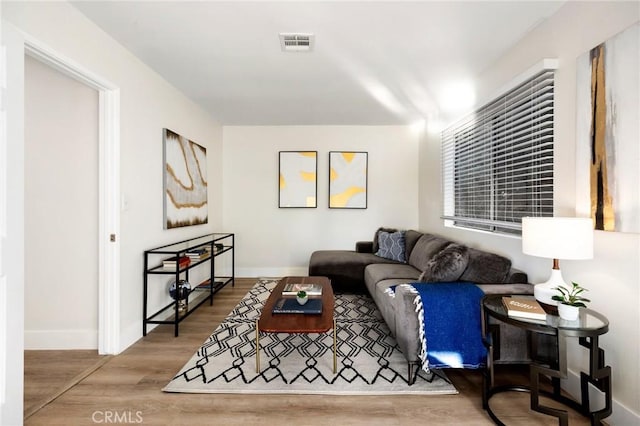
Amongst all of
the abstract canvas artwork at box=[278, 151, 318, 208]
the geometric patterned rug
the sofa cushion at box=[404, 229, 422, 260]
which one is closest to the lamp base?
the geometric patterned rug

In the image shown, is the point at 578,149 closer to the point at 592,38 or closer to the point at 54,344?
the point at 592,38

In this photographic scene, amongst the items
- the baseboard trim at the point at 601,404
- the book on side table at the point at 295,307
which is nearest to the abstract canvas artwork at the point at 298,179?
the book on side table at the point at 295,307

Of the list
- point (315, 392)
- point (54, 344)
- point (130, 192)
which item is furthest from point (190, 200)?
point (315, 392)

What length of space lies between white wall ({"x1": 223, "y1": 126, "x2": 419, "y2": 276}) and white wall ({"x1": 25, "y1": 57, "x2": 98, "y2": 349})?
2401 millimetres

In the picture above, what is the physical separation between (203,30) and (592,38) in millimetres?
2508

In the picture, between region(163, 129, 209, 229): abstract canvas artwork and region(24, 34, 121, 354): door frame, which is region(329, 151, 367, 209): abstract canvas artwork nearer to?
region(163, 129, 209, 229): abstract canvas artwork

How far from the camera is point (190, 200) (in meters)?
3.49

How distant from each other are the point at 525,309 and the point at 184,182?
334cm

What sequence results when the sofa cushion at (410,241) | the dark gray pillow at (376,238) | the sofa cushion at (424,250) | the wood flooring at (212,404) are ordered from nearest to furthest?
1. the wood flooring at (212,404)
2. the sofa cushion at (424,250)
3. the sofa cushion at (410,241)
4. the dark gray pillow at (376,238)

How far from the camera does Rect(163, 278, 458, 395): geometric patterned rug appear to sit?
187cm

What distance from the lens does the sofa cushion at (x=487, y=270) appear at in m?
2.29

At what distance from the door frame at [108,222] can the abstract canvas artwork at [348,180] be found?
2.97 metres

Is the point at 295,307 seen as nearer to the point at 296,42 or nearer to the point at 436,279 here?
the point at 436,279

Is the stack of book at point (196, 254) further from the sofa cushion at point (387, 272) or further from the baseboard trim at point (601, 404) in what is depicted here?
the baseboard trim at point (601, 404)
